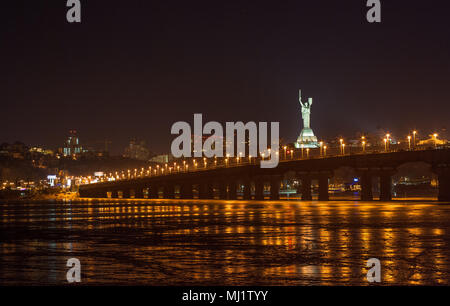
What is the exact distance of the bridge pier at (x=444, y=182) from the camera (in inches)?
3273

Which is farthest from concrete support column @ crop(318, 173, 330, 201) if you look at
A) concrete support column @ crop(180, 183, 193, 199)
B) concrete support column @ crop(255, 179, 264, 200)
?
concrete support column @ crop(180, 183, 193, 199)

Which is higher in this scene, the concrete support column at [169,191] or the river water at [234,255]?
the concrete support column at [169,191]

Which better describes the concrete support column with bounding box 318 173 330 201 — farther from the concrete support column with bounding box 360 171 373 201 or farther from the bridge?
the concrete support column with bounding box 360 171 373 201

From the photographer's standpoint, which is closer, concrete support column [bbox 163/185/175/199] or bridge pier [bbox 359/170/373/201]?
bridge pier [bbox 359/170/373/201]

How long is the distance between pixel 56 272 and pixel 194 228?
1863 centimetres

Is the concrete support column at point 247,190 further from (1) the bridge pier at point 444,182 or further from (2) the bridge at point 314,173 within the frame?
(1) the bridge pier at point 444,182

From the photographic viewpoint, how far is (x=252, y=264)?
20422 mm

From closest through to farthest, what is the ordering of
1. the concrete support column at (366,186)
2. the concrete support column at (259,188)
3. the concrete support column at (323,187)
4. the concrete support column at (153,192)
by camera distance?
the concrete support column at (366,186) < the concrete support column at (323,187) < the concrete support column at (259,188) < the concrete support column at (153,192)

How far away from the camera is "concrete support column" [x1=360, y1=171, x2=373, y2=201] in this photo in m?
95.4

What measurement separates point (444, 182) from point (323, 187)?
934 inches

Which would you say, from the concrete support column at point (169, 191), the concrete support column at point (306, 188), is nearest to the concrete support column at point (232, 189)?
the concrete support column at point (306, 188)

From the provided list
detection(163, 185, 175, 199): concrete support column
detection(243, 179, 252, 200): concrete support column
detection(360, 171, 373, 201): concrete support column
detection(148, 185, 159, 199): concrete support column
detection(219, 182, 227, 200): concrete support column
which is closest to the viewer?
detection(360, 171, 373, 201): concrete support column

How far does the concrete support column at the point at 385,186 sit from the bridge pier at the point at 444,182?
8.31 meters

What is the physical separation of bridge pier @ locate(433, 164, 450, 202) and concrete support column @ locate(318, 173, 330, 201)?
2111cm
